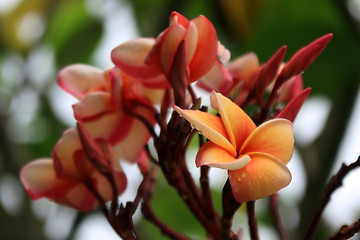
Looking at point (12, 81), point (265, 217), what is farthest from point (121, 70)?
point (12, 81)

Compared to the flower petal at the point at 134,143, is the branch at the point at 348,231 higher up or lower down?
lower down

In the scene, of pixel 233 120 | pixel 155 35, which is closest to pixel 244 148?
pixel 233 120

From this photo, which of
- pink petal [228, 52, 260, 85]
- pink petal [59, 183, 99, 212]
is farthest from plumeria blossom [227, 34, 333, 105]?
pink petal [59, 183, 99, 212]

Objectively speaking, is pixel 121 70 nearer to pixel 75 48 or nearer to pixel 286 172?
pixel 286 172

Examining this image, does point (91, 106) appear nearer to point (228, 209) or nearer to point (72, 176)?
point (72, 176)

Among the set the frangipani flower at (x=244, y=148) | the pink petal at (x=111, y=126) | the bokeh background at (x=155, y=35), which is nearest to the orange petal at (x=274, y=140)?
the frangipani flower at (x=244, y=148)

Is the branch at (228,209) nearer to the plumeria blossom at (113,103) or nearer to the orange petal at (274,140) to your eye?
the orange petal at (274,140)
